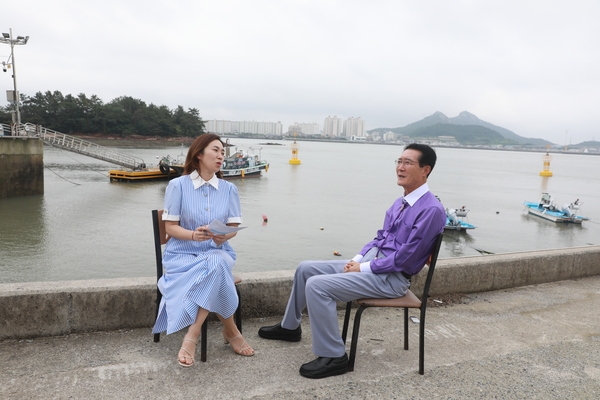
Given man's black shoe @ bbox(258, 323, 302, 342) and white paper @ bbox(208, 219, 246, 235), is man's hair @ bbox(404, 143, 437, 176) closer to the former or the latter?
white paper @ bbox(208, 219, 246, 235)

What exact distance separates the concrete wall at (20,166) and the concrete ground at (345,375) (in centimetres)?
2275

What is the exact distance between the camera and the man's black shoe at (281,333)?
306 centimetres

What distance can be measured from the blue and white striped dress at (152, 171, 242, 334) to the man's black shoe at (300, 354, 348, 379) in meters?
0.54

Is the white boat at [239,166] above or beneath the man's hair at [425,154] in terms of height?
beneath

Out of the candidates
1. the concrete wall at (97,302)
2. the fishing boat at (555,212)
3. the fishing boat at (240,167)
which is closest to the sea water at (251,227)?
the fishing boat at (555,212)

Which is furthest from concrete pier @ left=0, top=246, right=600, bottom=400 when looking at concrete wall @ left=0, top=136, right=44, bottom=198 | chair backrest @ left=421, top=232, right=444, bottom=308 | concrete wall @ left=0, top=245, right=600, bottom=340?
concrete wall @ left=0, top=136, right=44, bottom=198

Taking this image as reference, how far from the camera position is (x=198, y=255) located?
2.88m

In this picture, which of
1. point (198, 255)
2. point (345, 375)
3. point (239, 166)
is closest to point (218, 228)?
point (198, 255)

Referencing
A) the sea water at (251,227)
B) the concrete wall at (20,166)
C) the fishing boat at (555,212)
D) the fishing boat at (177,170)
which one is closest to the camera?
the sea water at (251,227)

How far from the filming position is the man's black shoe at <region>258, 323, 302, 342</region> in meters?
3.06

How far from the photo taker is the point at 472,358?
2.94 meters

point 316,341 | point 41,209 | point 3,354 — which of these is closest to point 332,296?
point 316,341

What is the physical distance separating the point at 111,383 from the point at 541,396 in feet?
7.33

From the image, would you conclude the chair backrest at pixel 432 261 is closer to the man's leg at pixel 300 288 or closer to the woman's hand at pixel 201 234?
the man's leg at pixel 300 288
